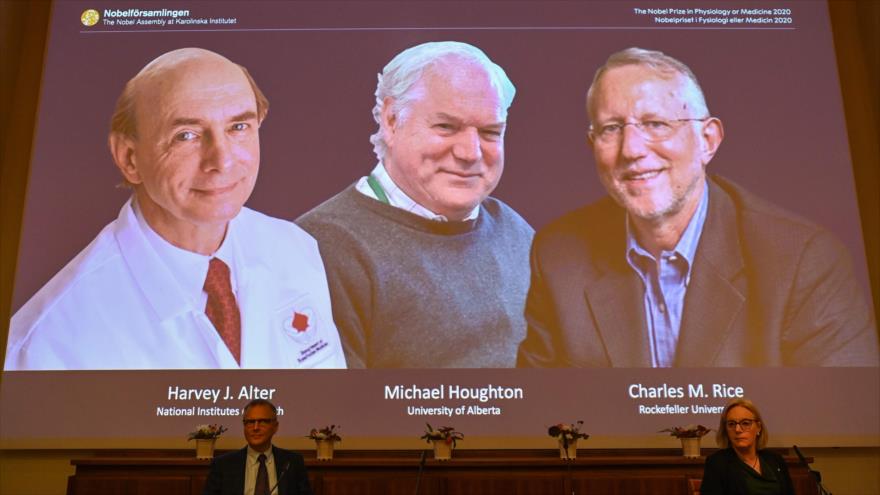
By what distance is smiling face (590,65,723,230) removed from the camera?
17.9 ft

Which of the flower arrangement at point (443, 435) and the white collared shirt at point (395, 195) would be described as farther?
the white collared shirt at point (395, 195)

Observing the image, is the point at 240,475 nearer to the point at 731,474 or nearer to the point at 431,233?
the point at 731,474

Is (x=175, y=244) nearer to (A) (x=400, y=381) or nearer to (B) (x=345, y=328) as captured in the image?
(B) (x=345, y=328)

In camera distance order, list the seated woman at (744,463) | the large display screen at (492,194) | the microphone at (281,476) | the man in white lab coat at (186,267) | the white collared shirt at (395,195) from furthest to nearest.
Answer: the white collared shirt at (395,195) < the man in white lab coat at (186,267) < the large display screen at (492,194) < the microphone at (281,476) < the seated woman at (744,463)

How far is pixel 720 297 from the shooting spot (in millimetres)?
5227

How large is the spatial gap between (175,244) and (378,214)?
1.21m

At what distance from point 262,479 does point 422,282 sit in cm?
223

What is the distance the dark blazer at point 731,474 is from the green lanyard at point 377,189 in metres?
2.92

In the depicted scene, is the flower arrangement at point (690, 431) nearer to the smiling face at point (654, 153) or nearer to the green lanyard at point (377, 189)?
the smiling face at point (654, 153)

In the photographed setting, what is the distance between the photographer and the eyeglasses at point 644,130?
5469mm

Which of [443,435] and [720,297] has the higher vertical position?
[720,297]

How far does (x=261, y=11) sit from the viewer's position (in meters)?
5.79

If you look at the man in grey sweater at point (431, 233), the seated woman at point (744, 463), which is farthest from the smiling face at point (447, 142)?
the seated woman at point (744, 463)

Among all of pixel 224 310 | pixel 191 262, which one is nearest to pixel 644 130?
pixel 224 310
